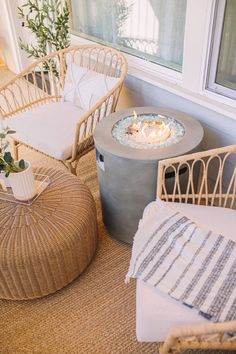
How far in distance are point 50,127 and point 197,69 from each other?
86 centimetres

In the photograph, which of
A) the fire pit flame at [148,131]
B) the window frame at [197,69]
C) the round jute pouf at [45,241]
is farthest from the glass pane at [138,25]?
the round jute pouf at [45,241]

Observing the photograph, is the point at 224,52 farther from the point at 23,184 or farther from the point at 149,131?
the point at 23,184

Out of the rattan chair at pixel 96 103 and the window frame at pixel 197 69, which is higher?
the window frame at pixel 197 69

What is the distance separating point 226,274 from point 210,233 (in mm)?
160

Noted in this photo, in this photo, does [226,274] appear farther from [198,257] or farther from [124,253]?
[124,253]

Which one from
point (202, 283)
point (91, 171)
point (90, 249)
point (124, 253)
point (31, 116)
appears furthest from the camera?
point (91, 171)

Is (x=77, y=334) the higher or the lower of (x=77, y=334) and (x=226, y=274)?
the lower

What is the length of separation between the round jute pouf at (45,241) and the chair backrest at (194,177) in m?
0.38

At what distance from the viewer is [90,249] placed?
5.04 feet

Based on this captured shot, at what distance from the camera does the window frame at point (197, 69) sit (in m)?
1.49

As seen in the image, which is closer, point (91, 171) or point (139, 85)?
point (139, 85)

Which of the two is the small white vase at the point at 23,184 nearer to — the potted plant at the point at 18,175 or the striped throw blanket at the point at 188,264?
the potted plant at the point at 18,175

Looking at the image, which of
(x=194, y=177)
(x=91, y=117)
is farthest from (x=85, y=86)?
(x=194, y=177)

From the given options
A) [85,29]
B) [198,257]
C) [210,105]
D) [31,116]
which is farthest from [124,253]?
[85,29]
